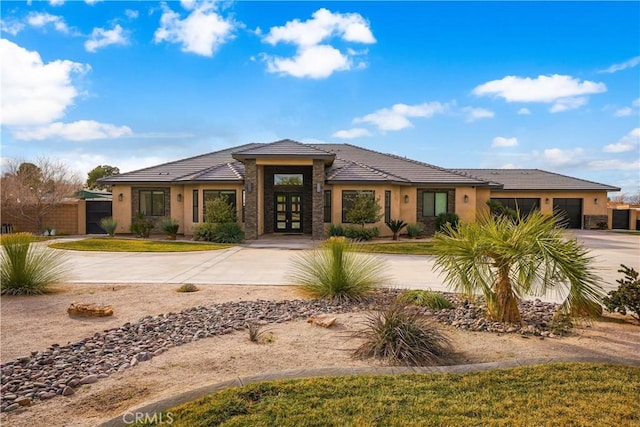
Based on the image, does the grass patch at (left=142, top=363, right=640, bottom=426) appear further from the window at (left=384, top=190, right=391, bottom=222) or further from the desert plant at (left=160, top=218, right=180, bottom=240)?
the desert plant at (left=160, top=218, right=180, bottom=240)

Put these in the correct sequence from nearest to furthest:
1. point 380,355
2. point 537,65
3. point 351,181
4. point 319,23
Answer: point 380,355
point 319,23
point 537,65
point 351,181

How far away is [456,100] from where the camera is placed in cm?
2056

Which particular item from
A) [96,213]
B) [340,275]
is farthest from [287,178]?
[340,275]

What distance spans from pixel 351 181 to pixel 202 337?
15565 millimetres

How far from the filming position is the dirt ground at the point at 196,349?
3307 mm

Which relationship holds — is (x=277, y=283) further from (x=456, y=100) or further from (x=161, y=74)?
(x=456, y=100)

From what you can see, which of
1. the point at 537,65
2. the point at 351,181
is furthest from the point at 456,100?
the point at 351,181

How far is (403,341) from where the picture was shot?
4.26 metres

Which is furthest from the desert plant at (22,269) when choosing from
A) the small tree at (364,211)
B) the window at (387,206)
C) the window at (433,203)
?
the window at (433,203)

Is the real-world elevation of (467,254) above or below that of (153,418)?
above

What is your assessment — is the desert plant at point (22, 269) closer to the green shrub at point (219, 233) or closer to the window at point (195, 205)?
the green shrub at point (219, 233)

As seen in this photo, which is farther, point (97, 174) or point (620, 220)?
point (97, 174)

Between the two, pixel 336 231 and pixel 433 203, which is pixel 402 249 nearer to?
pixel 336 231

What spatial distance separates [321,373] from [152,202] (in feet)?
66.7
